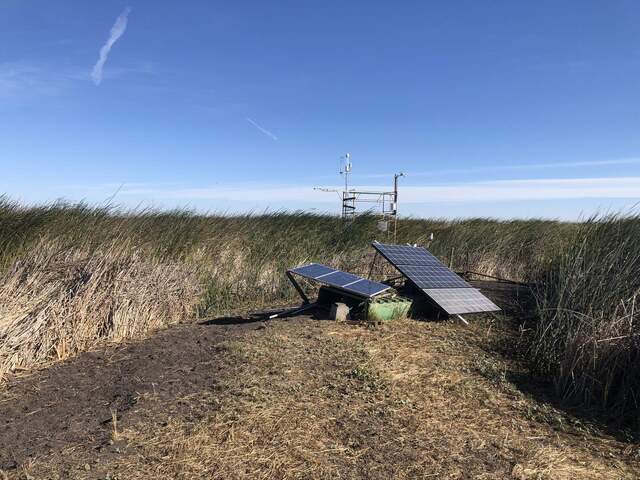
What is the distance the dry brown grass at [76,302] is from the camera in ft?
20.0

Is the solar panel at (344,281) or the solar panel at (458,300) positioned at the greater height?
the solar panel at (344,281)

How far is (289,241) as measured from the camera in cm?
1501

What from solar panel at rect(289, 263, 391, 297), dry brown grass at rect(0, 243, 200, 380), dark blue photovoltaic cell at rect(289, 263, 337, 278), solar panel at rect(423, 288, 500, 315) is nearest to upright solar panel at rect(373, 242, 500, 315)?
solar panel at rect(423, 288, 500, 315)

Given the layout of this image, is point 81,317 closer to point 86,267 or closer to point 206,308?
point 86,267

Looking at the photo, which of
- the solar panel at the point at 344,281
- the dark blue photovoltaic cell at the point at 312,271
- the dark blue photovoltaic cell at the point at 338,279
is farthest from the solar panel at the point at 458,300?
the dark blue photovoltaic cell at the point at 312,271

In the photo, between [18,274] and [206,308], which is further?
[206,308]

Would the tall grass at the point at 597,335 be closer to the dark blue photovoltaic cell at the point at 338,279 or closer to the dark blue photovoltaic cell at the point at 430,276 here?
the dark blue photovoltaic cell at the point at 430,276

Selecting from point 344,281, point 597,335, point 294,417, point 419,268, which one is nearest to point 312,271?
point 344,281

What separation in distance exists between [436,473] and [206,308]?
7.66 metres

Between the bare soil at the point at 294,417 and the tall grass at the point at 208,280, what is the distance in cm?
56

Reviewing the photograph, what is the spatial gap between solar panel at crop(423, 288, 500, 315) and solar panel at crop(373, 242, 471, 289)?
0.14 metres

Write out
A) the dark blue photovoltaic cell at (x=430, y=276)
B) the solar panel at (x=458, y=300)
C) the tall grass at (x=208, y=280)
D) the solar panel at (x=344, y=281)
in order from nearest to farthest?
1. the tall grass at (x=208, y=280)
2. the solar panel at (x=344, y=281)
3. the solar panel at (x=458, y=300)
4. the dark blue photovoltaic cell at (x=430, y=276)

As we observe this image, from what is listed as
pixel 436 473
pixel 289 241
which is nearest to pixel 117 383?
pixel 436 473

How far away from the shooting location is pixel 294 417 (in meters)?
4.43
